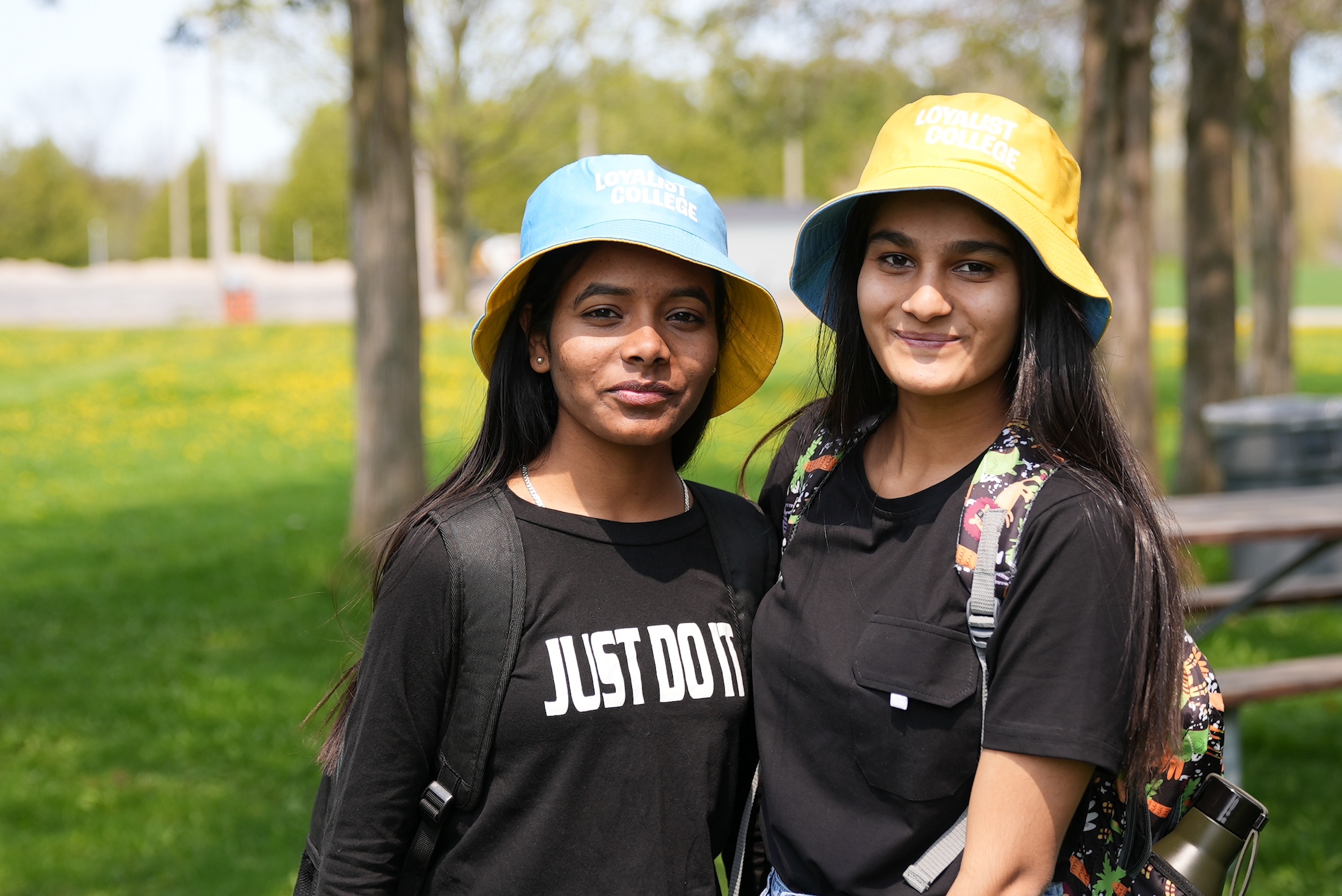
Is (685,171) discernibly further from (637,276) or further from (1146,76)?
(637,276)

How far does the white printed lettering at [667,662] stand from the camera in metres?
2.01

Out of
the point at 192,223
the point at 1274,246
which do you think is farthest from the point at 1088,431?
the point at 192,223

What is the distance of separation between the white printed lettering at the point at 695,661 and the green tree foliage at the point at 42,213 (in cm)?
5620

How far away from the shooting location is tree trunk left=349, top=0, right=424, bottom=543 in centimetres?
718

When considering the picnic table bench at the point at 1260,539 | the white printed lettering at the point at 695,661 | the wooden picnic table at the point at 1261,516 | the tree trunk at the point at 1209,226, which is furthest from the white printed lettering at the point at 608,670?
the tree trunk at the point at 1209,226

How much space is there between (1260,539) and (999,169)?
122 inches

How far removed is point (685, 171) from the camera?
52531mm

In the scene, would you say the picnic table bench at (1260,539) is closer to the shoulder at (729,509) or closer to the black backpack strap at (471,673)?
the shoulder at (729,509)

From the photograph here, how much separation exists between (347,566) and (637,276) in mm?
5753

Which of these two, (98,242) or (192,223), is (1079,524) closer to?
(192,223)

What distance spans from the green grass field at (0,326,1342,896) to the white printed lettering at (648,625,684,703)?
0.72 meters

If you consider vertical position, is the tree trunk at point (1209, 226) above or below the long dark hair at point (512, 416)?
above

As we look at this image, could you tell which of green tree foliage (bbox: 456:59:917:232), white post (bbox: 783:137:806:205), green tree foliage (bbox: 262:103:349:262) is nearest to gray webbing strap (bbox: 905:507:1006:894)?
green tree foliage (bbox: 456:59:917:232)

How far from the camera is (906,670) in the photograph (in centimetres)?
179
